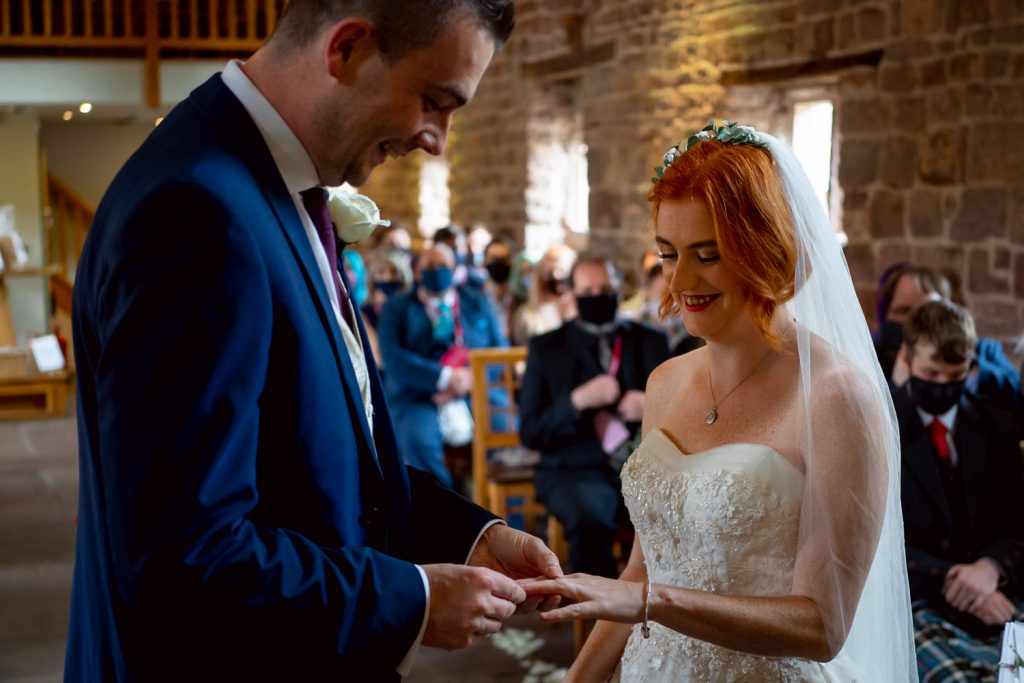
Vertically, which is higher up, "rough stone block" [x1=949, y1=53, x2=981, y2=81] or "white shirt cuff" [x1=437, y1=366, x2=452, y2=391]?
"rough stone block" [x1=949, y1=53, x2=981, y2=81]

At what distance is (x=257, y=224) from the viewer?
48.7 inches

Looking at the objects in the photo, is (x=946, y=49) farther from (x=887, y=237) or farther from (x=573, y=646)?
(x=573, y=646)

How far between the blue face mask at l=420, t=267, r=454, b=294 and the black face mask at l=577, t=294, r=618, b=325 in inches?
54.7

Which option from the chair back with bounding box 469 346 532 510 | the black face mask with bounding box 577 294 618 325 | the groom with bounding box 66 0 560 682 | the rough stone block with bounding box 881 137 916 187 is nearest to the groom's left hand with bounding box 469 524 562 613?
the groom with bounding box 66 0 560 682

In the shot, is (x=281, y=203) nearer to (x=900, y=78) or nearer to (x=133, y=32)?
(x=900, y=78)

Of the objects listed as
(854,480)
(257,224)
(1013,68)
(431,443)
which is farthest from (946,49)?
(257,224)

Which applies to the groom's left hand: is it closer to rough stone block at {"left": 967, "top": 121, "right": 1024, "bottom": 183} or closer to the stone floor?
the stone floor

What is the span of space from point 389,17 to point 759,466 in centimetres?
Result: 100

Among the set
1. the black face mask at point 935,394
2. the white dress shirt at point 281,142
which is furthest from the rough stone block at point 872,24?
the white dress shirt at point 281,142

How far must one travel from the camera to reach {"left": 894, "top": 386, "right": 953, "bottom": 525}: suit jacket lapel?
3.29m

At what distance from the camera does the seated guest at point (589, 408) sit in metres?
4.28

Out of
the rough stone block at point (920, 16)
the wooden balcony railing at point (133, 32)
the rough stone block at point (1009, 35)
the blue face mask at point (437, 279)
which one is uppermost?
the wooden balcony railing at point (133, 32)

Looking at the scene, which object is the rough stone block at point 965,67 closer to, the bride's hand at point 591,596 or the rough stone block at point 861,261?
the rough stone block at point 861,261

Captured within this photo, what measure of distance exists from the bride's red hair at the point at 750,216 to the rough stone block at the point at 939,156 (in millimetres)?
4675
